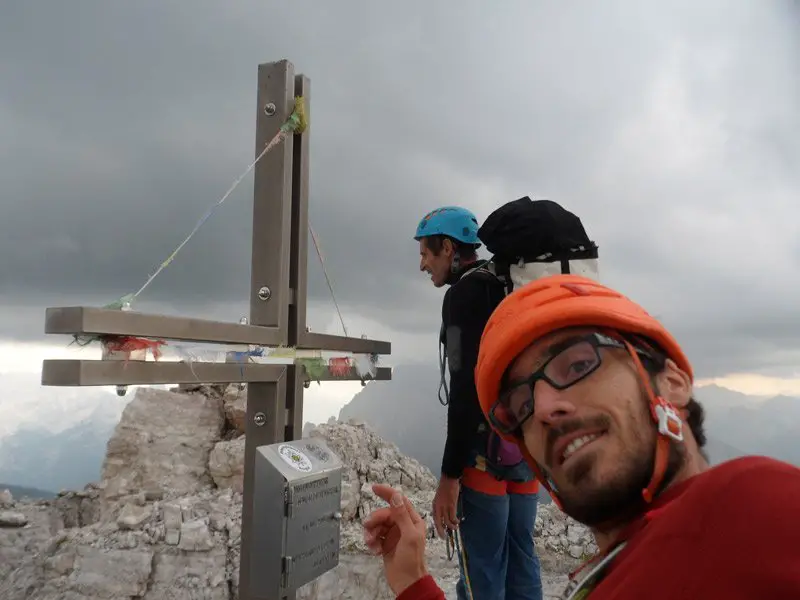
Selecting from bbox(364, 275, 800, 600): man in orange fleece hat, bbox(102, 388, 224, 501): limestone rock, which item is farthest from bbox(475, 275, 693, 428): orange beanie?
bbox(102, 388, 224, 501): limestone rock

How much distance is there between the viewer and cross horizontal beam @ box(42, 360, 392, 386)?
2.13 meters

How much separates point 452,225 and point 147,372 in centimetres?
196

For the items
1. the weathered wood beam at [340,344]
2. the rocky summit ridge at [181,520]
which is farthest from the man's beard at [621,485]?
the rocky summit ridge at [181,520]

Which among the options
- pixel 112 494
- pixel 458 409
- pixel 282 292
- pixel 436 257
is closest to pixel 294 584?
pixel 458 409

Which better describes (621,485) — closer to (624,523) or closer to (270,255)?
(624,523)

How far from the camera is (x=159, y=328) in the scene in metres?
2.45

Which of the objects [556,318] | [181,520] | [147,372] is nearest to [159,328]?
[147,372]

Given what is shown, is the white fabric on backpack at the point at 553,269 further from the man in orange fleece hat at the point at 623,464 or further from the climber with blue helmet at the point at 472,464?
the man in orange fleece hat at the point at 623,464

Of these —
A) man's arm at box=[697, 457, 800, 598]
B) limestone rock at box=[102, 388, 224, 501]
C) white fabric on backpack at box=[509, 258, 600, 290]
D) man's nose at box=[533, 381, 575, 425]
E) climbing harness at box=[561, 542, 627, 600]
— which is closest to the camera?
man's arm at box=[697, 457, 800, 598]

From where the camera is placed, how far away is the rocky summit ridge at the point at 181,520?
5.27 metres

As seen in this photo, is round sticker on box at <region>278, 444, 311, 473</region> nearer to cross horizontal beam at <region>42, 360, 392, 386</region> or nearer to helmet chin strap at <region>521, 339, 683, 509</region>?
cross horizontal beam at <region>42, 360, 392, 386</region>

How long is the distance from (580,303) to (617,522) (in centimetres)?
58

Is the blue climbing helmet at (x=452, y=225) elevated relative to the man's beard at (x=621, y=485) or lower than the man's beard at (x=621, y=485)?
elevated

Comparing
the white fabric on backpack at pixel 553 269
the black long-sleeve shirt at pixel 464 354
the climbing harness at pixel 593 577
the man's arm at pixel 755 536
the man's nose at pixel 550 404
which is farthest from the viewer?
the black long-sleeve shirt at pixel 464 354
